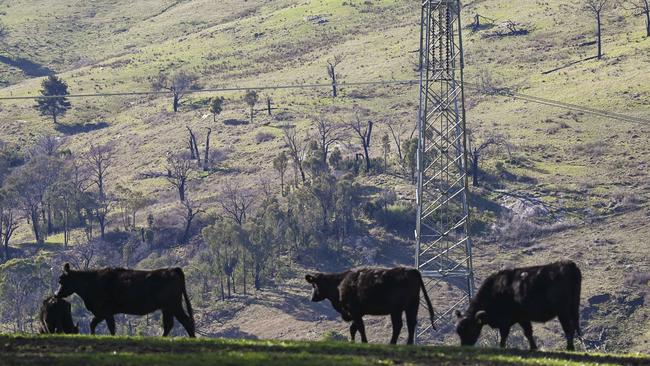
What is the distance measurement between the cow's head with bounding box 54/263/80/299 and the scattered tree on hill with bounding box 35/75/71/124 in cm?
11432

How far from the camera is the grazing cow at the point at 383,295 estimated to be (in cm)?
3050

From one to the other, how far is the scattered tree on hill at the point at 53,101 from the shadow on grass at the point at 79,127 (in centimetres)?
232

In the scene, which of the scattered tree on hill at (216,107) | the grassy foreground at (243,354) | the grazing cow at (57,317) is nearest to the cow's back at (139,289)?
the grazing cow at (57,317)

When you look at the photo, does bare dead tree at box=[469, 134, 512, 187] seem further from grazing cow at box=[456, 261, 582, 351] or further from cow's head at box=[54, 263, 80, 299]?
grazing cow at box=[456, 261, 582, 351]

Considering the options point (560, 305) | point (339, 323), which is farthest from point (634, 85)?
point (560, 305)

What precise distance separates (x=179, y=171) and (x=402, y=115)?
24113mm

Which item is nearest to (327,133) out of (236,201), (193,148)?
(193,148)

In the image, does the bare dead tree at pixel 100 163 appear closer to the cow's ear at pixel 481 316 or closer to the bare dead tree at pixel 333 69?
the bare dead tree at pixel 333 69

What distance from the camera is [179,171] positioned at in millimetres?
115875

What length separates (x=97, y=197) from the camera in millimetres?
116375

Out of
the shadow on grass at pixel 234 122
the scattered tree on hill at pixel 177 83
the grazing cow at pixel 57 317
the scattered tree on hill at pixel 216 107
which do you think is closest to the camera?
the grazing cow at pixel 57 317

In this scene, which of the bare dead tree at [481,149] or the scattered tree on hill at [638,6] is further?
the scattered tree on hill at [638,6]

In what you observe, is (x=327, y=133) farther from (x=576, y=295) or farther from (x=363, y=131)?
(x=576, y=295)

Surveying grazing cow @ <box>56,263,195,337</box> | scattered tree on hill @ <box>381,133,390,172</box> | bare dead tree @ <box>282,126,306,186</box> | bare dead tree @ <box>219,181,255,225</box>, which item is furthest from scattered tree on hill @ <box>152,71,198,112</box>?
grazing cow @ <box>56,263,195,337</box>
